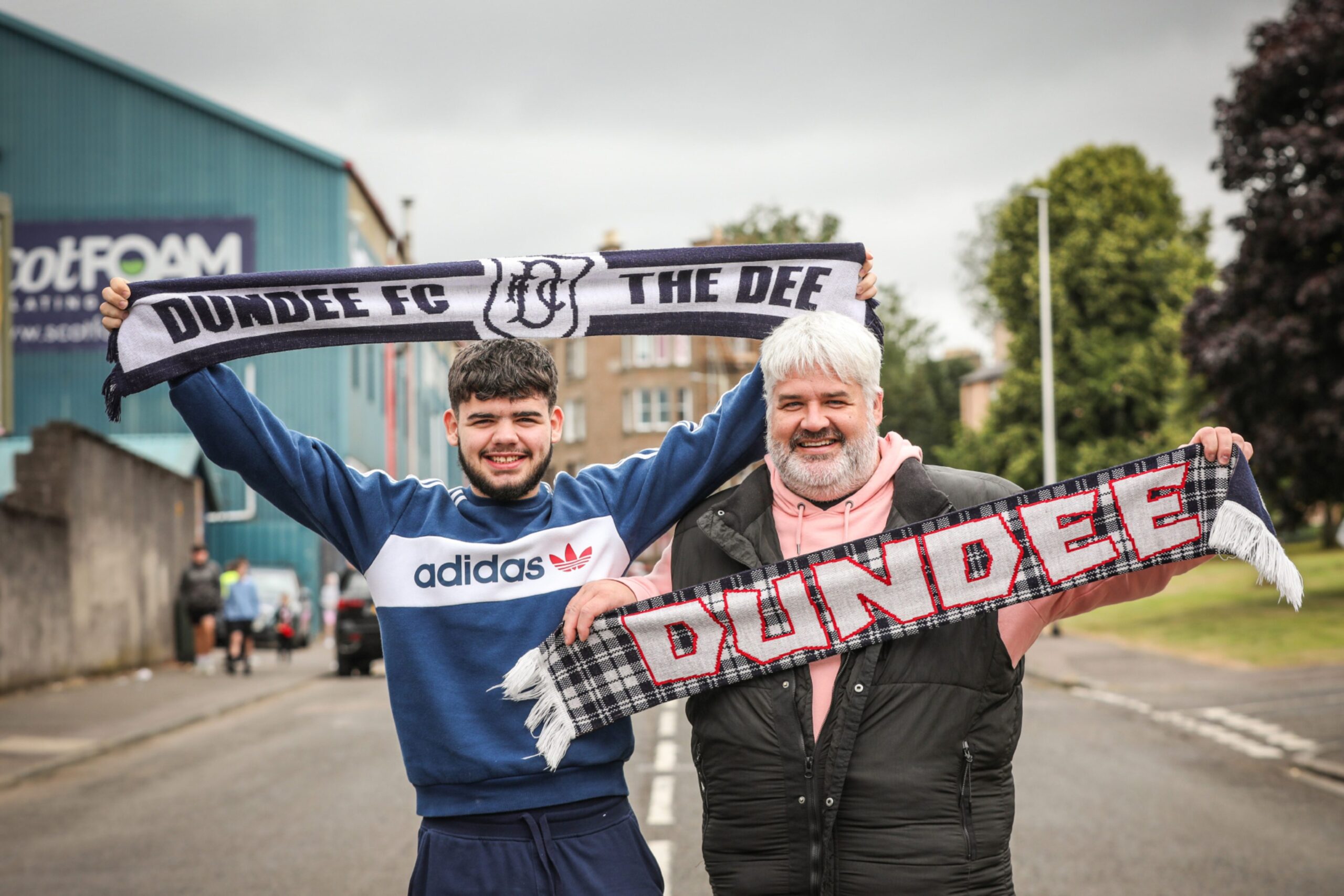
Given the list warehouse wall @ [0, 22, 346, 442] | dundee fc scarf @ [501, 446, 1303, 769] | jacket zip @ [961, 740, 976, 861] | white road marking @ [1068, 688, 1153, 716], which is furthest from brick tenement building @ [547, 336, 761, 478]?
jacket zip @ [961, 740, 976, 861]

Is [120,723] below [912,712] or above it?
below

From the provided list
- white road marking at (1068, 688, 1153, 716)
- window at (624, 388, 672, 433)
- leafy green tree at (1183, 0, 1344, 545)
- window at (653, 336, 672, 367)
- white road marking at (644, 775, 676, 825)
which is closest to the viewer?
white road marking at (644, 775, 676, 825)

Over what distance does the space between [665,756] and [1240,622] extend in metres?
17.9

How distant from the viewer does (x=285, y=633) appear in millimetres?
26547

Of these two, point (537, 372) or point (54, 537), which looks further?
point (54, 537)

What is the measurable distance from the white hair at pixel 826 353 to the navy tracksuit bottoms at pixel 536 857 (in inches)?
48.3

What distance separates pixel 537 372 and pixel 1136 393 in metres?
46.2

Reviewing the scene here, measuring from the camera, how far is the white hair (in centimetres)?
348

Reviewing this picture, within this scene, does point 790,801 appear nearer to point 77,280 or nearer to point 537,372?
point 537,372

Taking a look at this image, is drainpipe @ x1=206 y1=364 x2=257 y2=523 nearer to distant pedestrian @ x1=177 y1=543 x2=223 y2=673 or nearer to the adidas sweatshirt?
distant pedestrian @ x1=177 y1=543 x2=223 y2=673

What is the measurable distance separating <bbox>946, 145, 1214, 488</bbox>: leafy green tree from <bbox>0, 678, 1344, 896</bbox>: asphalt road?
35153 mm

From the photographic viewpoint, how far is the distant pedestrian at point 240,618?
2245cm

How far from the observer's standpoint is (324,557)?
3791 centimetres

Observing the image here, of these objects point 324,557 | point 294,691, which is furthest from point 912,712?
point 324,557
